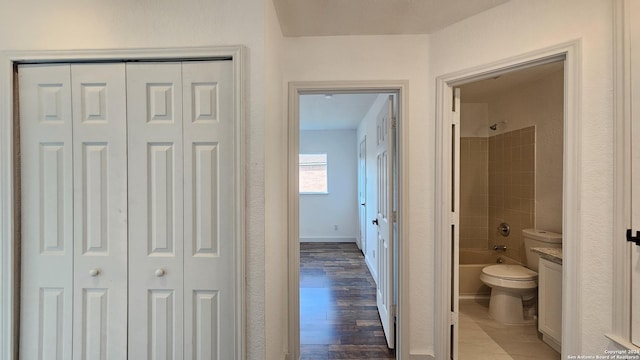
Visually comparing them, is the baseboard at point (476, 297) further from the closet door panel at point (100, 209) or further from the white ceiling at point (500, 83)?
the closet door panel at point (100, 209)

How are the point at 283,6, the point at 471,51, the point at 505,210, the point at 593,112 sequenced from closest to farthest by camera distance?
the point at 593,112 < the point at 283,6 < the point at 471,51 < the point at 505,210

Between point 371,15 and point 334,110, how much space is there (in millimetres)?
2346

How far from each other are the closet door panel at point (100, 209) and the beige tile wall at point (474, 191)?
354 cm

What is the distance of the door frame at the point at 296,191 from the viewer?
72.3 inches

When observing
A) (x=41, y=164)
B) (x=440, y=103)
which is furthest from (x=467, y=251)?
(x=41, y=164)

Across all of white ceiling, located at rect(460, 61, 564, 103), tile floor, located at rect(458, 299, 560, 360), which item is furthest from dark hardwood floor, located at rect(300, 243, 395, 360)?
white ceiling, located at rect(460, 61, 564, 103)

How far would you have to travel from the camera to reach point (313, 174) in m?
5.68

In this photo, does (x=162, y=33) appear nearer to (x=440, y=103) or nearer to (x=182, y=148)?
(x=182, y=148)

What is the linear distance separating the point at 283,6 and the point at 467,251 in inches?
132

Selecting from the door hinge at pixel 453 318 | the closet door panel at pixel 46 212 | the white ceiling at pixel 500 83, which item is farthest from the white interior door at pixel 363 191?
the closet door panel at pixel 46 212

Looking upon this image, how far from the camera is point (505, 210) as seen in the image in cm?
312

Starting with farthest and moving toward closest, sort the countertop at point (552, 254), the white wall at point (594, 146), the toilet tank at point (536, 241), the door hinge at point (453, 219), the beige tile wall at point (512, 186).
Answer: the beige tile wall at point (512, 186) → the toilet tank at point (536, 241) → the countertop at point (552, 254) → the door hinge at point (453, 219) → the white wall at point (594, 146)

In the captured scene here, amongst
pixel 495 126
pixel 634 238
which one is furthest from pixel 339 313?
pixel 495 126

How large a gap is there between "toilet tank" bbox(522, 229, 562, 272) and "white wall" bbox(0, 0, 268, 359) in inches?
101
